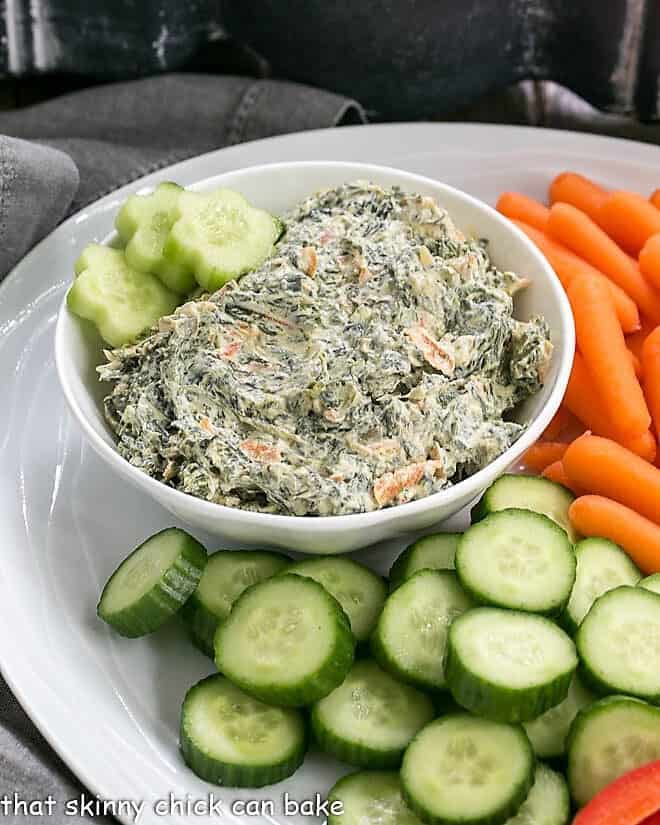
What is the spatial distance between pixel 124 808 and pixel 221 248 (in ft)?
3.93

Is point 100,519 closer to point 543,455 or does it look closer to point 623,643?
point 543,455

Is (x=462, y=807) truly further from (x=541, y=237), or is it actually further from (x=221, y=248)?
(x=541, y=237)

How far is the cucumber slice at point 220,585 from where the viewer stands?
2283mm

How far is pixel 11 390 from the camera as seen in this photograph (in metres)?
2.87

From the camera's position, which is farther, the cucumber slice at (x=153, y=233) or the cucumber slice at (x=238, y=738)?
the cucumber slice at (x=153, y=233)

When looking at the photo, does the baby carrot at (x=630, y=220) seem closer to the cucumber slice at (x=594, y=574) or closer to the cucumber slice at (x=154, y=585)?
the cucumber slice at (x=594, y=574)

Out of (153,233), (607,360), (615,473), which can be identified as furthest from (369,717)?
(153,233)

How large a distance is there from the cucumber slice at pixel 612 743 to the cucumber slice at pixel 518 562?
0.23 metres

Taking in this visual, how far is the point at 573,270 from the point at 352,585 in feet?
3.76

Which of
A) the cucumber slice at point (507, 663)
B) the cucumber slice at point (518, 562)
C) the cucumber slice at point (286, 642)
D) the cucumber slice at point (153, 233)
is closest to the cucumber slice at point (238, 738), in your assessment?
the cucumber slice at point (286, 642)

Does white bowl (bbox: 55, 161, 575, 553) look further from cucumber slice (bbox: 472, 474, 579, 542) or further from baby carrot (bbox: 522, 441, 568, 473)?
baby carrot (bbox: 522, 441, 568, 473)

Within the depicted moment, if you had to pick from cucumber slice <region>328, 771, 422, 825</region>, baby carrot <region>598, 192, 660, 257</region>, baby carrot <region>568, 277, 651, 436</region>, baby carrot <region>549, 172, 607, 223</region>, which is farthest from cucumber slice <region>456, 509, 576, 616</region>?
baby carrot <region>549, 172, 607, 223</region>

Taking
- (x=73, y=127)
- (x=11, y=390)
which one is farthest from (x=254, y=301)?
(x=73, y=127)

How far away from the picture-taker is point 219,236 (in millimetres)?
2611
